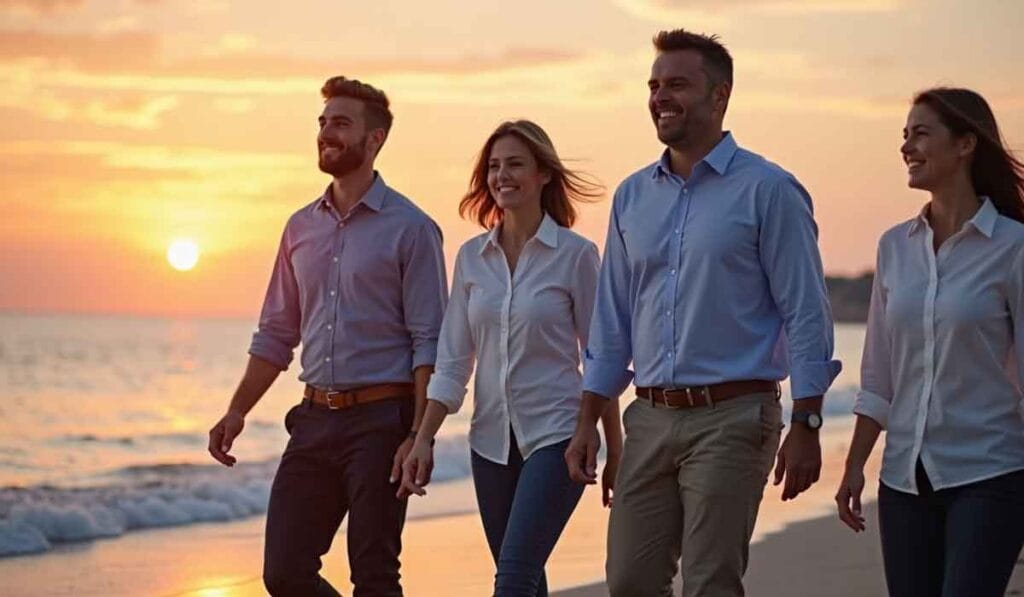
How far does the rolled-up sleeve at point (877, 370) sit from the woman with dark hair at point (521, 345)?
1.01 meters

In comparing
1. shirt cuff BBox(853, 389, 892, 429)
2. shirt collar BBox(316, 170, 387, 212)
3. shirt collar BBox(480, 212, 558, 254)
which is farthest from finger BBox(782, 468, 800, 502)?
shirt collar BBox(316, 170, 387, 212)

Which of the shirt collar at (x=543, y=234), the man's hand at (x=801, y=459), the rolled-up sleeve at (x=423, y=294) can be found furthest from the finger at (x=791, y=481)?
the rolled-up sleeve at (x=423, y=294)

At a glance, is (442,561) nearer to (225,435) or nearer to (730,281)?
(225,435)

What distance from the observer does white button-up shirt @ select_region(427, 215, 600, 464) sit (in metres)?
6.39

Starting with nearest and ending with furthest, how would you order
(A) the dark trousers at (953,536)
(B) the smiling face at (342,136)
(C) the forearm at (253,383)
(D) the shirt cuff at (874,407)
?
(A) the dark trousers at (953,536) < (D) the shirt cuff at (874,407) < (B) the smiling face at (342,136) < (C) the forearm at (253,383)

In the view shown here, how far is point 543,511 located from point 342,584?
4.05 m

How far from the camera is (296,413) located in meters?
6.79

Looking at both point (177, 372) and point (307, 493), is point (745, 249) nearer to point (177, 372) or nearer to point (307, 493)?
point (307, 493)

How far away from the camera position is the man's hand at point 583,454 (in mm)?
5719

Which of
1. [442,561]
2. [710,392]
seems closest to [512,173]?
[710,392]

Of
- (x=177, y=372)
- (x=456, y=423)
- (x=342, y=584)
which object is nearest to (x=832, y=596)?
(x=342, y=584)

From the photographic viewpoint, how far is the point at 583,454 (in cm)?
572

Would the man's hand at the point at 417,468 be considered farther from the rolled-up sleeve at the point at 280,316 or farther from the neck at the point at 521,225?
the rolled-up sleeve at the point at 280,316

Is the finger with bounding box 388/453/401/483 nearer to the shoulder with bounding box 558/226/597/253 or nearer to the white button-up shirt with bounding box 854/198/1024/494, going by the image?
the shoulder with bounding box 558/226/597/253
